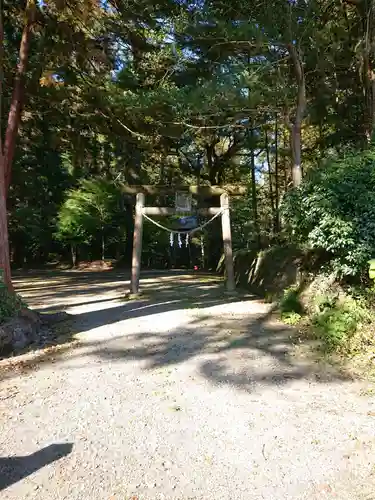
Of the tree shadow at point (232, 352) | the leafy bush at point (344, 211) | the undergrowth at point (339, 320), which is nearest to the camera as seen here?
the tree shadow at point (232, 352)

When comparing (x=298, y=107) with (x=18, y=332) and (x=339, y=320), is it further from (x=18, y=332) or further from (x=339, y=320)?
(x=18, y=332)

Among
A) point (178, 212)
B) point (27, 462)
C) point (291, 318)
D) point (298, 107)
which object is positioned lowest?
point (27, 462)

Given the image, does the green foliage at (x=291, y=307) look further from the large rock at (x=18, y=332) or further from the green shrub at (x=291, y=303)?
the large rock at (x=18, y=332)

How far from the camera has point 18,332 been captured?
15.9ft

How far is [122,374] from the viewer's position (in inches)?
160

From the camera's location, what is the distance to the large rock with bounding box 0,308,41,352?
459 cm

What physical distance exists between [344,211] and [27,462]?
433 cm

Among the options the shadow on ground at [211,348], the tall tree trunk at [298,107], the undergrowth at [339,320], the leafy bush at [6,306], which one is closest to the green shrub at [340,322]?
the undergrowth at [339,320]

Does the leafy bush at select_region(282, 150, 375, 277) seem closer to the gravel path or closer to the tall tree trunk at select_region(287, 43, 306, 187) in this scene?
the gravel path

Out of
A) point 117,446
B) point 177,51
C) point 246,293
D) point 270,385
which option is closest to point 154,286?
point 246,293

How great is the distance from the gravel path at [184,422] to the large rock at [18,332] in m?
0.30

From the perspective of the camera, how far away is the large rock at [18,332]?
15.0 feet

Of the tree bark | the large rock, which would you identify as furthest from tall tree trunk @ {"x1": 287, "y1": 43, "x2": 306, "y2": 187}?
the large rock

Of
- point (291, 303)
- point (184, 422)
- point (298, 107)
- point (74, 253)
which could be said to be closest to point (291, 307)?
point (291, 303)
